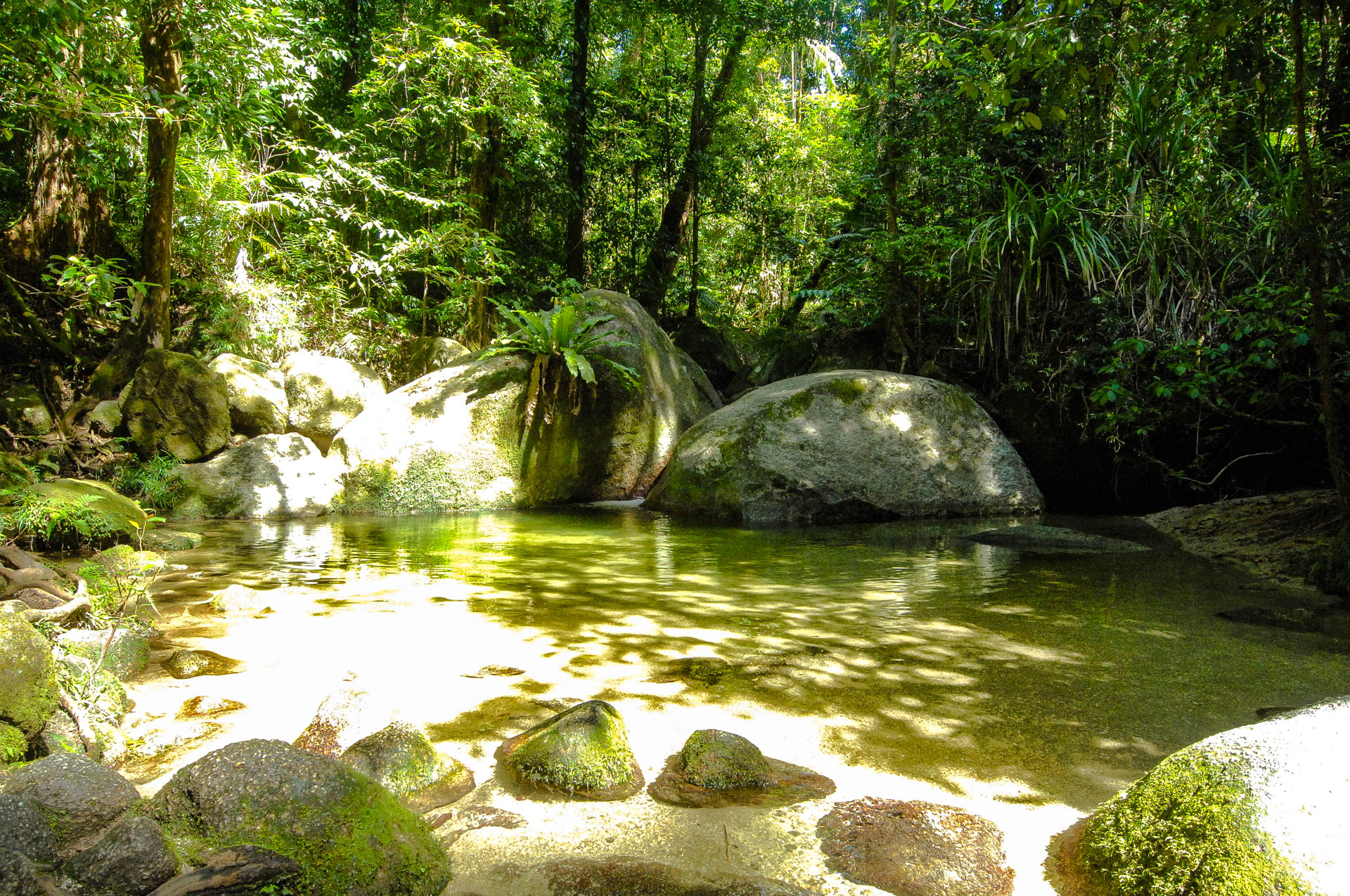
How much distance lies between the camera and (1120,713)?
7.95 feet

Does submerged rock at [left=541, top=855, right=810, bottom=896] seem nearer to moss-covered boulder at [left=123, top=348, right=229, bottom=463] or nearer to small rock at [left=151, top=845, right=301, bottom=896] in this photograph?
small rock at [left=151, top=845, right=301, bottom=896]

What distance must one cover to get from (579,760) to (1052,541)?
4801 mm

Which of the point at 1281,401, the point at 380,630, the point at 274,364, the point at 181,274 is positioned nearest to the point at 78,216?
the point at 181,274

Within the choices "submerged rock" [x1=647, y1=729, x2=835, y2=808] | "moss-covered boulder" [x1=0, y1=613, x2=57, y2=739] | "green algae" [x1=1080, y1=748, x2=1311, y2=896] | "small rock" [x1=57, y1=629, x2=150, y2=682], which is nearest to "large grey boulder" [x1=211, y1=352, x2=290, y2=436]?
"small rock" [x1=57, y1=629, x2=150, y2=682]

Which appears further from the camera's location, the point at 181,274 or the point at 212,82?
the point at 181,274

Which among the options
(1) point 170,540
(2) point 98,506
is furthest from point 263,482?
(2) point 98,506

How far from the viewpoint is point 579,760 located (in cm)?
196

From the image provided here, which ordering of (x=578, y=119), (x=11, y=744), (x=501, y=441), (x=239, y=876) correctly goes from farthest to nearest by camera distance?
1. (x=578, y=119)
2. (x=501, y=441)
3. (x=11, y=744)
4. (x=239, y=876)

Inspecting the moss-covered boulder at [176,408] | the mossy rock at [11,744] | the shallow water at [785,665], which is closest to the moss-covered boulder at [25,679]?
the mossy rock at [11,744]

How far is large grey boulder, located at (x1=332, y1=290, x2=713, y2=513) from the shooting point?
8.49 meters

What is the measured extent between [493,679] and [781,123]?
→ 15.1 metres

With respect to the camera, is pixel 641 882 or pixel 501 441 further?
pixel 501 441

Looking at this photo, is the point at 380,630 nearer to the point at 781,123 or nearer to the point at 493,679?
the point at 493,679

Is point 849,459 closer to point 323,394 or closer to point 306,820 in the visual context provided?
point 306,820
